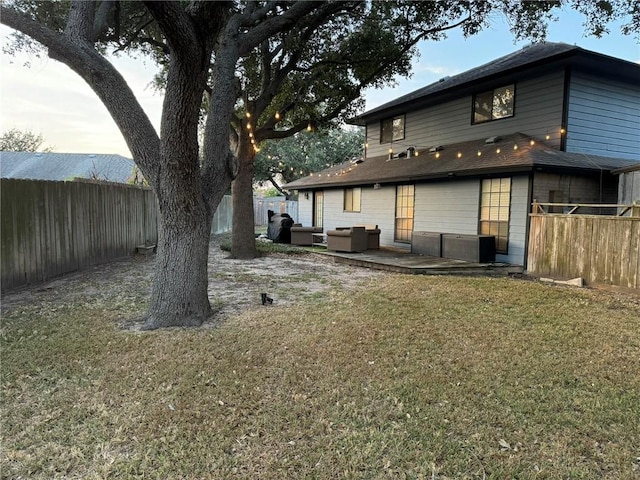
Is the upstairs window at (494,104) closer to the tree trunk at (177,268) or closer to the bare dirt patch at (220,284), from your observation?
the bare dirt patch at (220,284)

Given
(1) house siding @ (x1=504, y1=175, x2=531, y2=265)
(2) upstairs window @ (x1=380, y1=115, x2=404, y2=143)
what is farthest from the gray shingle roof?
(1) house siding @ (x1=504, y1=175, x2=531, y2=265)

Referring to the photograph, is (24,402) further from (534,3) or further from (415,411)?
(534,3)

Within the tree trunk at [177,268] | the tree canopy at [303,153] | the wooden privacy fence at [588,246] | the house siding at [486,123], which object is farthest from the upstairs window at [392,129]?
the tree canopy at [303,153]

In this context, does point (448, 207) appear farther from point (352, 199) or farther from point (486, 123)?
point (352, 199)

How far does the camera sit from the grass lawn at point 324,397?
223 cm

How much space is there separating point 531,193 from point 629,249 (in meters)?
2.42

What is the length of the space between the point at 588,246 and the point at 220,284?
6.86 metres

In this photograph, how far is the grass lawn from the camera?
2232mm

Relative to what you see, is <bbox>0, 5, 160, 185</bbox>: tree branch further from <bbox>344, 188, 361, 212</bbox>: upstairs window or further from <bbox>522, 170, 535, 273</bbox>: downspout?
<bbox>344, 188, 361, 212</bbox>: upstairs window

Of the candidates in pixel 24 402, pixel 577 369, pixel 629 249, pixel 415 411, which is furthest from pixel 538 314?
pixel 24 402

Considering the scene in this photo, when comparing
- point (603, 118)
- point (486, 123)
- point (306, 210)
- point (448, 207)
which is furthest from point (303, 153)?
point (603, 118)

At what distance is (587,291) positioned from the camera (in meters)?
6.68

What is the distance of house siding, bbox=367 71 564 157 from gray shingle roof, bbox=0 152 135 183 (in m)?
17.1

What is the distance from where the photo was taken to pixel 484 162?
8961 millimetres
